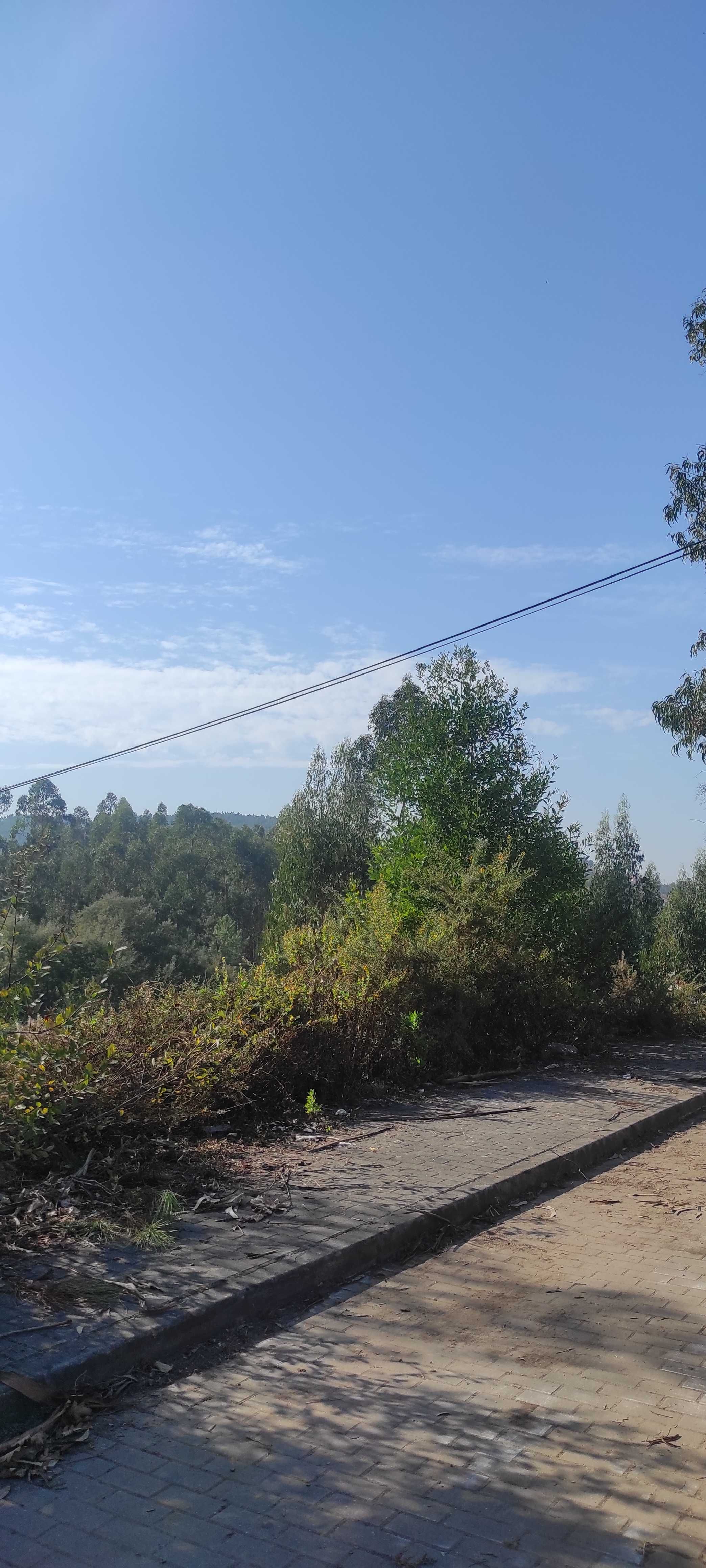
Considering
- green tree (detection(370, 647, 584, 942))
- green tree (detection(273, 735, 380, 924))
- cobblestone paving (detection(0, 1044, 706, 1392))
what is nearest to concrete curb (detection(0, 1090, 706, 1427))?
cobblestone paving (detection(0, 1044, 706, 1392))

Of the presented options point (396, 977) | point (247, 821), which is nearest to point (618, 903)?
point (396, 977)

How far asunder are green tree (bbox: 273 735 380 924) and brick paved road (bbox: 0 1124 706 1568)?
1556 inches

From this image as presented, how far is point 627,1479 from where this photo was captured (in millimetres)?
3111

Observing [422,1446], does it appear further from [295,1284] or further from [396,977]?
[396,977]

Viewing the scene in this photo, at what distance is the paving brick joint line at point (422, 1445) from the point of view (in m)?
2.77

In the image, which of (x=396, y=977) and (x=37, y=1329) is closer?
(x=37, y=1329)

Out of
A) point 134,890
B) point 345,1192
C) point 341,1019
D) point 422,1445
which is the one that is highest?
point 134,890

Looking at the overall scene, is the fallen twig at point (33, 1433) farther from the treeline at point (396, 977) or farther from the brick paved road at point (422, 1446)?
the treeline at point (396, 977)

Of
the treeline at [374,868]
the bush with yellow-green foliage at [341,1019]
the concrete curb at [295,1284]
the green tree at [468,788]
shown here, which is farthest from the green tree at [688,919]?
the concrete curb at [295,1284]

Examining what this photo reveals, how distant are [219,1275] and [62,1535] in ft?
5.46

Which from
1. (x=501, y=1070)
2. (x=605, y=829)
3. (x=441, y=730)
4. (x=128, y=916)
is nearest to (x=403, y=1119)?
(x=501, y=1070)

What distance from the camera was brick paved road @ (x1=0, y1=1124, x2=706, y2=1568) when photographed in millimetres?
2773

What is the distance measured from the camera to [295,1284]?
4.58m

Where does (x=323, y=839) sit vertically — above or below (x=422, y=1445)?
above
